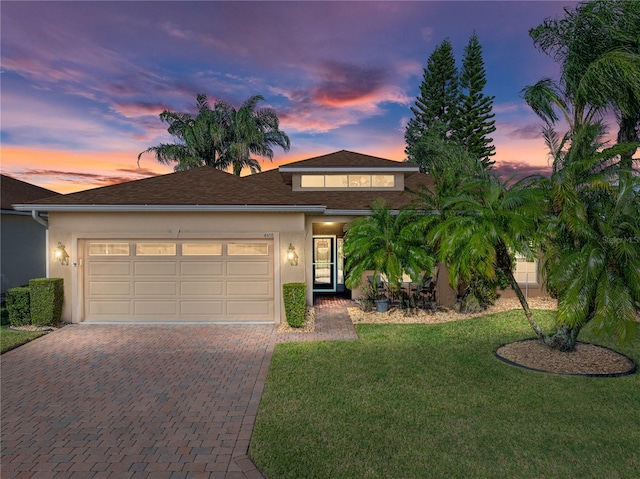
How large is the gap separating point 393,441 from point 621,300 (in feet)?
14.7

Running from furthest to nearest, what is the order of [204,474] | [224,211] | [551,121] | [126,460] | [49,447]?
[551,121] < [224,211] < [49,447] < [126,460] < [204,474]

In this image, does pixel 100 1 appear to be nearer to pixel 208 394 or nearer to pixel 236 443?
pixel 208 394

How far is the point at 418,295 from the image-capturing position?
39.6 ft

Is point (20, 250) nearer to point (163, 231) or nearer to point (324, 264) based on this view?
point (163, 231)

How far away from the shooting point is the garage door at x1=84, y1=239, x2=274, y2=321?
1052 centimetres

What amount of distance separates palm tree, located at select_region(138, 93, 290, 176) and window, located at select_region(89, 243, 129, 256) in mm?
16872

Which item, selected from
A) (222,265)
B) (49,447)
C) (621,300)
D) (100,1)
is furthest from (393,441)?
(100,1)

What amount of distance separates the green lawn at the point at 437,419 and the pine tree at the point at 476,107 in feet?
91.5

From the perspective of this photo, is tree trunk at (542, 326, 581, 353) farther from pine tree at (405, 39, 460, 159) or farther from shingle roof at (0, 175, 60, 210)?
pine tree at (405, 39, 460, 159)

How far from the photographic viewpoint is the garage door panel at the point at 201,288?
10523 millimetres

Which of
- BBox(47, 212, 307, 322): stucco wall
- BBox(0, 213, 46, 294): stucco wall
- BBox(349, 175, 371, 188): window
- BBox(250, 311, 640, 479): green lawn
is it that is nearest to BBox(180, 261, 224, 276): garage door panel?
BBox(47, 212, 307, 322): stucco wall

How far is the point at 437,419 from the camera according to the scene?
191 inches

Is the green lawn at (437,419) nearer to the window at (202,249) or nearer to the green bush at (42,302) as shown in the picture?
the window at (202,249)

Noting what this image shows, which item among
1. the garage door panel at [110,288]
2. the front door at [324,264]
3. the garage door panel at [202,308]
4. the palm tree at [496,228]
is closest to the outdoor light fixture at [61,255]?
the garage door panel at [110,288]
